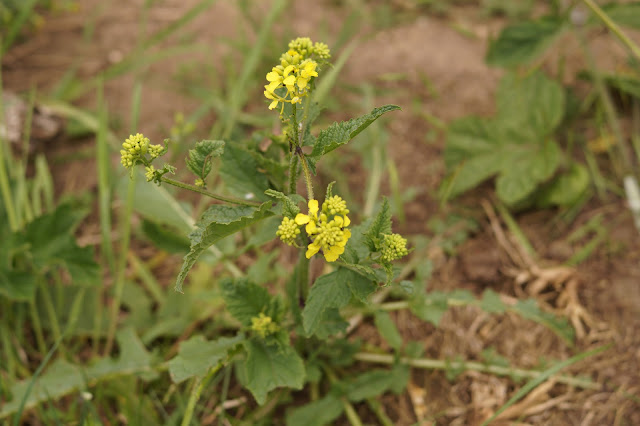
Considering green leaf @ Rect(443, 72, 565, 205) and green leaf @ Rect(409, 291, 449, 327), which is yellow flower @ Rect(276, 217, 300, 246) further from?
green leaf @ Rect(443, 72, 565, 205)

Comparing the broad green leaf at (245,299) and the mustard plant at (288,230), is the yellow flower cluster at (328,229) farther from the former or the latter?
the broad green leaf at (245,299)

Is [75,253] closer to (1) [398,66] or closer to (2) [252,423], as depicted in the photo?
(2) [252,423]

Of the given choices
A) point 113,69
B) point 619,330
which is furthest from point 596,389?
point 113,69

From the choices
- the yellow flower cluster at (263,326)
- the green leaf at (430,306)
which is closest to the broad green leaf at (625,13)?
the green leaf at (430,306)

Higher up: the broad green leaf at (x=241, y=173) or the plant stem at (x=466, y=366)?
the broad green leaf at (x=241, y=173)

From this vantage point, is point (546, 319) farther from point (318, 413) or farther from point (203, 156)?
point (203, 156)

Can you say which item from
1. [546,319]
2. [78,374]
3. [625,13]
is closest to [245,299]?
[78,374]

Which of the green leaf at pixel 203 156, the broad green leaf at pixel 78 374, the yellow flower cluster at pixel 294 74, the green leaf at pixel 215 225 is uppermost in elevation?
the yellow flower cluster at pixel 294 74

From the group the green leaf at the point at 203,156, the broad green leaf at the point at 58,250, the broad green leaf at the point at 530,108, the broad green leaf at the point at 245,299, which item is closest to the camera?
the green leaf at the point at 203,156

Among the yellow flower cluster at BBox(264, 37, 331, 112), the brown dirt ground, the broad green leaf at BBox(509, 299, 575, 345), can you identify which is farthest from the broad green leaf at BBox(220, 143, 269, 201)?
the broad green leaf at BBox(509, 299, 575, 345)
